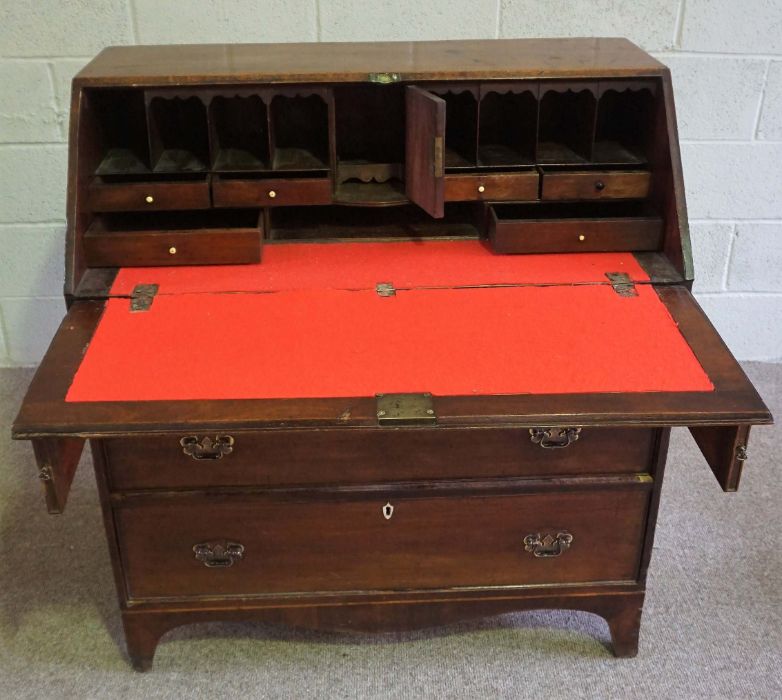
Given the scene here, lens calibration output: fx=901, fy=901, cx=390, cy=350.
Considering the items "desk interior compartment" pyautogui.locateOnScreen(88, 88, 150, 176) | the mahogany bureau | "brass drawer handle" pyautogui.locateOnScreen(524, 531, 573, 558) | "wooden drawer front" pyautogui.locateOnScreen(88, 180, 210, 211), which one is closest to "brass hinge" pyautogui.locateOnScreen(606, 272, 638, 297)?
the mahogany bureau

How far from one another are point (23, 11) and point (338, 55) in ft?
3.19

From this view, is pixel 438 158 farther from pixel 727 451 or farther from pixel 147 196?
pixel 727 451

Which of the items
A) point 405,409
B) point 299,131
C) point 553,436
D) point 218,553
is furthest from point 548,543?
point 299,131

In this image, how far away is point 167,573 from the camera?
5.52ft

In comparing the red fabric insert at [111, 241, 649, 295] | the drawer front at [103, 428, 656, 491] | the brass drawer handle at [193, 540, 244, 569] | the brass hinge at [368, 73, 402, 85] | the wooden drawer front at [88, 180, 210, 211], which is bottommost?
the brass drawer handle at [193, 540, 244, 569]

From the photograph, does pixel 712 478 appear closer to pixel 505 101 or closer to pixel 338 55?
pixel 505 101

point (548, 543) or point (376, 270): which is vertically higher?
point (376, 270)

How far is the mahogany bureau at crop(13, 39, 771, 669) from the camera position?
1.43 metres

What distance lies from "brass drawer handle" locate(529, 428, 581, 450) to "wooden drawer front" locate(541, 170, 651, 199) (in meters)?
0.54

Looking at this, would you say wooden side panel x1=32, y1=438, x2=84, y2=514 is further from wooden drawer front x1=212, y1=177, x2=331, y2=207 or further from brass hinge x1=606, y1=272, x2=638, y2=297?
brass hinge x1=606, y1=272, x2=638, y2=297

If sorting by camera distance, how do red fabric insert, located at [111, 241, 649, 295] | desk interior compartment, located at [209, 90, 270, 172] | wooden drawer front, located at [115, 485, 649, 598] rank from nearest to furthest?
wooden drawer front, located at [115, 485, 649, 598]
red fabric insert, located at [111, 241, 649, 295]
desk interior compartment, located at [209, 90, 270, 172]

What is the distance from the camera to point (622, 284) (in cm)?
172

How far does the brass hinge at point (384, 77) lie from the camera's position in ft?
5.61

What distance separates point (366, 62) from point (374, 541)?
946 millimetres
